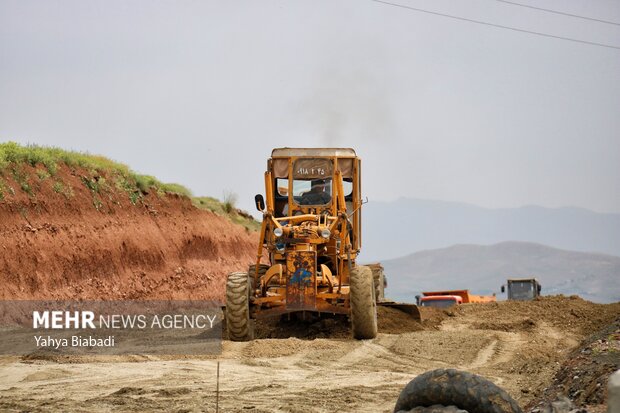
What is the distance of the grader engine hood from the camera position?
19.5 metres

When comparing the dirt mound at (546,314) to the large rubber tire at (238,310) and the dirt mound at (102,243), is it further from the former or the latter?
the dirt mound at (102,243)

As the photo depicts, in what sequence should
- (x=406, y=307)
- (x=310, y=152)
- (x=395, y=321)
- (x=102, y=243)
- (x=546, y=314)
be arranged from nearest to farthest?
(x=310, y=152) < (x=395, y=321) < (x=406, y=307) < (x=546, y=314) < (x=102, y=243)

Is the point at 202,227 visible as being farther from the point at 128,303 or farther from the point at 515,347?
the point at 515,347

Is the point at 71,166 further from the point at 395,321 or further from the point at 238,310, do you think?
the point at 238,310

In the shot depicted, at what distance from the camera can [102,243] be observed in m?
33.8

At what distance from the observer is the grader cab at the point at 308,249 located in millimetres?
19531

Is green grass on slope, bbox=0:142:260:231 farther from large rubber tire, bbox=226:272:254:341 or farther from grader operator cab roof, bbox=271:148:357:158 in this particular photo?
large rubber tire, bbox=226:272:254:341

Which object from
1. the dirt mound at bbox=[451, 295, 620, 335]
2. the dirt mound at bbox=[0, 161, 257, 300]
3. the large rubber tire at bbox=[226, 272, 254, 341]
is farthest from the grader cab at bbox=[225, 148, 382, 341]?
the dirt mound at bbox=[0, 161, 257, 300]

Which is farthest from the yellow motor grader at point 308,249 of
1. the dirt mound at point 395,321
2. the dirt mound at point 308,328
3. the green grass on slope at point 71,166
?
the green grass on slope at point 71,166

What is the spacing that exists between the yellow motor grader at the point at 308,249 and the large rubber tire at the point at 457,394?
1103cm

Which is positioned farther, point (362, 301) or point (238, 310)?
point (362, 301)

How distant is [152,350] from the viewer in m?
18.5

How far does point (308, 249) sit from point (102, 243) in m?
15.6

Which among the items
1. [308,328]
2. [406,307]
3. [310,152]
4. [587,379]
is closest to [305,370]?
[587,379]
